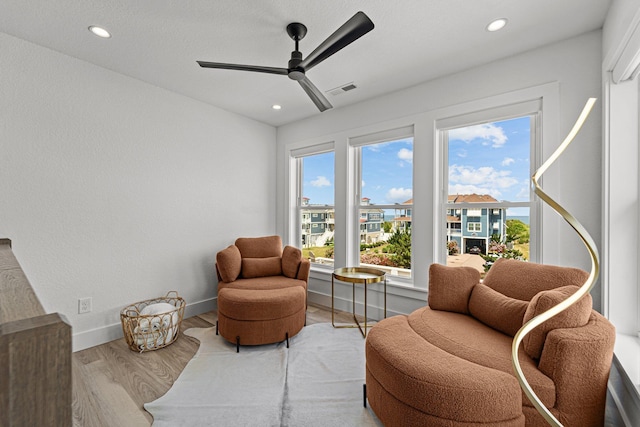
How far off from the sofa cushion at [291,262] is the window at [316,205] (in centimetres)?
80

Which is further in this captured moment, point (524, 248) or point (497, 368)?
point (524, 248)

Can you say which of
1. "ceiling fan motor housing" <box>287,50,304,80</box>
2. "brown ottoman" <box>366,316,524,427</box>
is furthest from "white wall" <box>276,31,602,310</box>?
"ceiling fan motor housing" <box>287,50,304,80</box>

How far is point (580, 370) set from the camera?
1317mm

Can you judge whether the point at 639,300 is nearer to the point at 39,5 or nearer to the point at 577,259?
the point at 577,259

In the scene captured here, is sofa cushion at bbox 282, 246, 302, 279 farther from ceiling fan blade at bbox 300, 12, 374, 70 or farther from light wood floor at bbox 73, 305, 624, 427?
ceiling fan blade at bbox 300, 12, 374, 70

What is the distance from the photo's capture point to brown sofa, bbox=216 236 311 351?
2.44 metres

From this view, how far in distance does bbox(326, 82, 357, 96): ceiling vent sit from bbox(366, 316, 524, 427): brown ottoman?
2.46m

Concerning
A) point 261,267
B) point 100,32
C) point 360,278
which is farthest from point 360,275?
point 100,32

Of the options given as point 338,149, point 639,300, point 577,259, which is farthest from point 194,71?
point 639,300

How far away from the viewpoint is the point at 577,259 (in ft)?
7.04

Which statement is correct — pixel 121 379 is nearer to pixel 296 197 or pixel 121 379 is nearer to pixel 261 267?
pixel 261 267

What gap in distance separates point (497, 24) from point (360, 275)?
2241 mm

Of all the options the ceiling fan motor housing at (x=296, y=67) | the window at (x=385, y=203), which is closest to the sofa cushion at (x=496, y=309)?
the window at (x=385, y=203)

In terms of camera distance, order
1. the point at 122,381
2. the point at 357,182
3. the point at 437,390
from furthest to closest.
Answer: the point at 357,182 < the point at 122,381 < the point at 437,390
